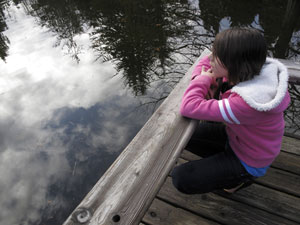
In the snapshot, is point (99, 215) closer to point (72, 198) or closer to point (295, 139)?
point (295, 139)

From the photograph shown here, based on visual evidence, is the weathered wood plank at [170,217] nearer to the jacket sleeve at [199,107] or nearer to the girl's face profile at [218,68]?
the jacket sleeve at [199,107]

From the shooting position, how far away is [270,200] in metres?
1.77

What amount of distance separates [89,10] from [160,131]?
9149 millimetres

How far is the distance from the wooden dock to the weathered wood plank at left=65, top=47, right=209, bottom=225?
3.14ft

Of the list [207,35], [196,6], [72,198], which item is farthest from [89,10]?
[72,198]

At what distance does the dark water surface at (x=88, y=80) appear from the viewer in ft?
11.1

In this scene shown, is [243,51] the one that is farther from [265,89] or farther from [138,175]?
[138,175]

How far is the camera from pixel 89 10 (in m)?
8.81

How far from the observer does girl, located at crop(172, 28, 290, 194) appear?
1.13 metres

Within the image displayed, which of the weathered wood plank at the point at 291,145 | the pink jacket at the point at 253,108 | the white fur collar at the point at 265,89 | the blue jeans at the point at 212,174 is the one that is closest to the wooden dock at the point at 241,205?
the weathered wood plank at the point at 291,145

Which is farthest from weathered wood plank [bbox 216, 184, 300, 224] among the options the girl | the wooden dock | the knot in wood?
A: the knot in wood

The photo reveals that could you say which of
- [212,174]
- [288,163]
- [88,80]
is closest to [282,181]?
[288,163]

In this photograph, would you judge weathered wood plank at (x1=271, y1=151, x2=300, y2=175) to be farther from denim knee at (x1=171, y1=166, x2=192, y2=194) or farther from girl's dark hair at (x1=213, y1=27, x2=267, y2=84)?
girl's dark hair at (x1=213, y1=27, x2=267, y2=84)

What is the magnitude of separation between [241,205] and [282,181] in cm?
46
